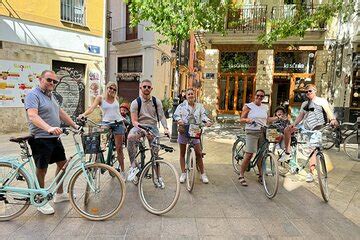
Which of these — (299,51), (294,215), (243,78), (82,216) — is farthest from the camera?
(243,78)

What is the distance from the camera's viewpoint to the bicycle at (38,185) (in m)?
3.29

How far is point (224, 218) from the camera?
11.6 ft

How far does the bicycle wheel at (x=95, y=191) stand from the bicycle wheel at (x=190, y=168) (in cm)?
116

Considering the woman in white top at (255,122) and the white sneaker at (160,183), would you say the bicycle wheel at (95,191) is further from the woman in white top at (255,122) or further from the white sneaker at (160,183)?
the woman in white top at (255,122)

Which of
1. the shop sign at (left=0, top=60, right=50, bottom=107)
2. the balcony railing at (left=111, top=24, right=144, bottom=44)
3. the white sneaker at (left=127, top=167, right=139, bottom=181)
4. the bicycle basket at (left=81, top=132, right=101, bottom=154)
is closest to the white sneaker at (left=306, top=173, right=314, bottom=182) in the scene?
the white sneaker at (left=127, top=167, right=139, bottom=181)

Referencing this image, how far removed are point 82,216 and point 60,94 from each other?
331 inches

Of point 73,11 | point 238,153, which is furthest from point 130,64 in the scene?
point 238,153

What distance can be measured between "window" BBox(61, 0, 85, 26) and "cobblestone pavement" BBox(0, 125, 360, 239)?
7670 millimetres

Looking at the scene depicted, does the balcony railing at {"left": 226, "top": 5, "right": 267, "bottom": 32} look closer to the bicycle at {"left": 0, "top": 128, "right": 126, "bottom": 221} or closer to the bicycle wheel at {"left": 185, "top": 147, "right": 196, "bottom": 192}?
the bicycle wheel at {"left": 185, "top": 147, "right": 196, "bottom": 192}

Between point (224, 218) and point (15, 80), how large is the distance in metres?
8.57

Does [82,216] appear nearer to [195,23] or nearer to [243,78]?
[195,23]

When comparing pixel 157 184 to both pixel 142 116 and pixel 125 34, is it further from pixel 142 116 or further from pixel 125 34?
pixel 125 34

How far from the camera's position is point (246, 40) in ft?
43.3

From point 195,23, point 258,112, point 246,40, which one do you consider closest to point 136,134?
point 258,112
